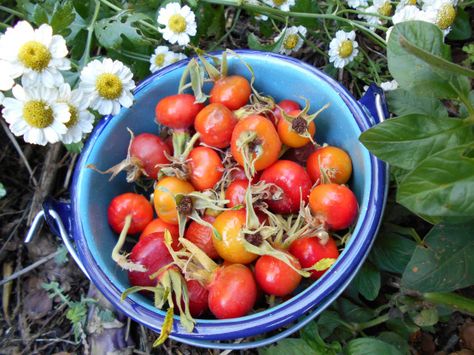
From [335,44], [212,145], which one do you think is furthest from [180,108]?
[335,44]

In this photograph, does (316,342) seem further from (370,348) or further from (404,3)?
(404,3)

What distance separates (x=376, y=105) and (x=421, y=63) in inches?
5.4

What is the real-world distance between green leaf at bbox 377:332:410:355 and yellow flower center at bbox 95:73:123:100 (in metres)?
0.59

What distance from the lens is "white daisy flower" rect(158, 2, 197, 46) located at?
0.98 m

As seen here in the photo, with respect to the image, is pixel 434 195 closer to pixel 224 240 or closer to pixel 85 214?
pixel 224 240

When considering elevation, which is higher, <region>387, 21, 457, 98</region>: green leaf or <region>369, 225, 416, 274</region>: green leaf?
<region>387, 21, 457, 98</region>: green leaf

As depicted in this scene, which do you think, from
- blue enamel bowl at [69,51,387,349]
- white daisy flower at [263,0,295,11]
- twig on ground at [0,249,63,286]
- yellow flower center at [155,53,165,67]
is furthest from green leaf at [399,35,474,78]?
twig on ground at [0,249,63,286]

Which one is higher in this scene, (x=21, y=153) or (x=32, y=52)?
(x=32, y=52)

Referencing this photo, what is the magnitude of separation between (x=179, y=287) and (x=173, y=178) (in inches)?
7.1

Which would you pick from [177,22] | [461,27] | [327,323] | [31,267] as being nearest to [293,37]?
[177,22]

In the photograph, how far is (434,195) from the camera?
66 centimetres

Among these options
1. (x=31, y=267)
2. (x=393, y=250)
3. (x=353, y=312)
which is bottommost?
(x=31, y=267)

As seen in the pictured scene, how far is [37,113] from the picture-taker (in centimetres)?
83

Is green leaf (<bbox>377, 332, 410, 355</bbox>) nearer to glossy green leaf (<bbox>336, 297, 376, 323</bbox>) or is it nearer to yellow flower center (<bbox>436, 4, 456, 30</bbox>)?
glossy green leaf (<bbox>336, 297, 376, 323</bbox>)
